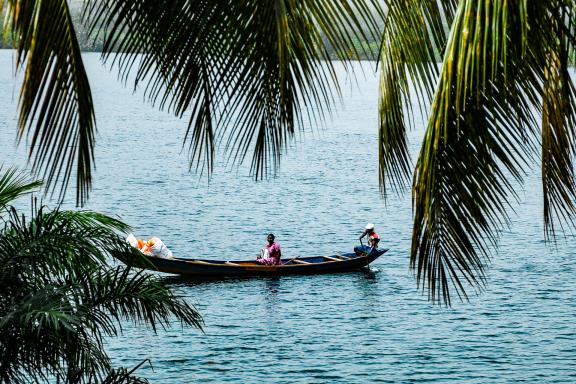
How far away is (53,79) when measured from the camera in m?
3.17

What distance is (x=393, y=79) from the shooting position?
4.49 meters

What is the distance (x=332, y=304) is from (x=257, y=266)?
14.6ft

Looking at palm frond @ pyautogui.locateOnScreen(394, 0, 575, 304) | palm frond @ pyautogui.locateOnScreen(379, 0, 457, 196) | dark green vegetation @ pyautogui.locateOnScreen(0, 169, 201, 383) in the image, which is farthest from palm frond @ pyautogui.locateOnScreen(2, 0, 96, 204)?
dark green vegetation @ pyautogui.locateOnScreen(0, 169, 201, 383)

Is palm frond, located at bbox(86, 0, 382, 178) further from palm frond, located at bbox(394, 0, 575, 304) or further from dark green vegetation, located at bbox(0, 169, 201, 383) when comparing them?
dark green vegetation, located at bbox(0, 169, 201, 383)

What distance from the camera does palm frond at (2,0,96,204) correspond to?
3027mm

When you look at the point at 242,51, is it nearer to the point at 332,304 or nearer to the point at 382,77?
the point at 382,77

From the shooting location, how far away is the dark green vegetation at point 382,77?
311cm

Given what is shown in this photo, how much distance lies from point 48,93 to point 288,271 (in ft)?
125

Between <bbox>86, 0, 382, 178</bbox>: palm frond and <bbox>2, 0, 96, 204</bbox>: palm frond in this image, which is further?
<bbox>86, 0, 382, 178</bbox>: palm frond

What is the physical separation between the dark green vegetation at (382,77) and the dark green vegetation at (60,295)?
14.3 ft

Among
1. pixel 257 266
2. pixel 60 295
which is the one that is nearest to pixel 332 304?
pixel 257 266

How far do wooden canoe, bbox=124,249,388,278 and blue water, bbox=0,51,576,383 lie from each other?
16.5 inches

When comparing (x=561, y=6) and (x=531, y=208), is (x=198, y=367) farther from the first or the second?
(x=531, y=208)

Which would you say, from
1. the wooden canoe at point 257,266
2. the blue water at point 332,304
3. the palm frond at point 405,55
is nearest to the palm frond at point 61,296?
the palm frond at point 405,55
